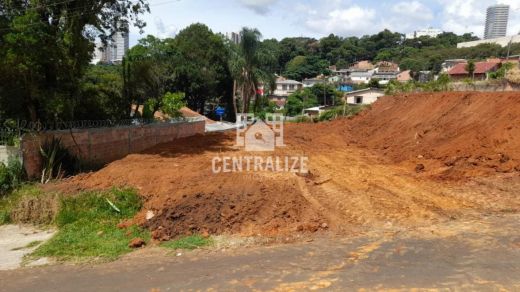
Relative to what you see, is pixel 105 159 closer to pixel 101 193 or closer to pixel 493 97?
pixel 101 193

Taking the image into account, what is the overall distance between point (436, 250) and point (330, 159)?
636 centimetres

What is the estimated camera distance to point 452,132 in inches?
508

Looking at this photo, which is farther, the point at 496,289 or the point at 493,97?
the point at 493,97

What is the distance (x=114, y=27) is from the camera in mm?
12367

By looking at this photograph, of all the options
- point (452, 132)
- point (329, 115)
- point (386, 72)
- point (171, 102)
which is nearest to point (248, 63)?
point (329, 115)

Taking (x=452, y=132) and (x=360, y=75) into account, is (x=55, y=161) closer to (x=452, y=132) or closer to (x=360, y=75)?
(x=452, y=132)

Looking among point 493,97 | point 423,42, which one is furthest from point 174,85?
point 423,42

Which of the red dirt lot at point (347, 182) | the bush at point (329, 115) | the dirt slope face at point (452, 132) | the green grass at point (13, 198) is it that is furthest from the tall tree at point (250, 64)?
the green grass at point (13, 198)

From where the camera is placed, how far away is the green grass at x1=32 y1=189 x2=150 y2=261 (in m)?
6.33

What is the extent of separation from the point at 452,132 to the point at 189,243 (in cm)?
990

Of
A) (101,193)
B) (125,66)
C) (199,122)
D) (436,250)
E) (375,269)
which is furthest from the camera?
(199,122)

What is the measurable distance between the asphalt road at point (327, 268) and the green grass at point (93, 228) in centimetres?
44

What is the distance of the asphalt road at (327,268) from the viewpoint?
16.0ft

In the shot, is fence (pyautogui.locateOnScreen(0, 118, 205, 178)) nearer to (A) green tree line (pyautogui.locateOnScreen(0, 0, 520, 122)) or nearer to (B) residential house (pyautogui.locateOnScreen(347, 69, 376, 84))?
(A) green tree line (pyautogui.locateOnScreen(0, 0, 520, 122))
